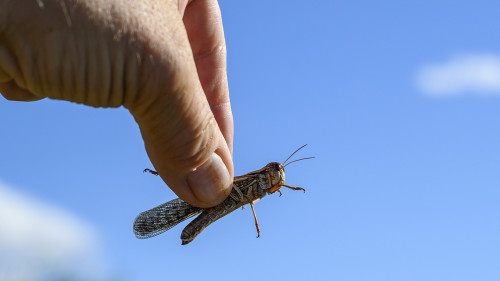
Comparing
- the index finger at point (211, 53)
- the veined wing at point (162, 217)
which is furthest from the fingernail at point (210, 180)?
the veined wing at point (162, 217)

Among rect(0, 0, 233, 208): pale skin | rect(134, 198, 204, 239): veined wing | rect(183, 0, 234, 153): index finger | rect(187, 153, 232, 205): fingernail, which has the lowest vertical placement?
rect(134, 198, 204, 239): veined wing

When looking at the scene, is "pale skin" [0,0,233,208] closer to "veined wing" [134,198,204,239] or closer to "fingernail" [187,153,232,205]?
"fingernail" [187,153,232,205]

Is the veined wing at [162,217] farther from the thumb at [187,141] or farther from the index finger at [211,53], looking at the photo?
the thumb at [187,141]

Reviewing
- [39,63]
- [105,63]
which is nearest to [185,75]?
[105,63]

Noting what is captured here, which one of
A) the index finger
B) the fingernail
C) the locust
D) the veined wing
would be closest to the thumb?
the fingernail

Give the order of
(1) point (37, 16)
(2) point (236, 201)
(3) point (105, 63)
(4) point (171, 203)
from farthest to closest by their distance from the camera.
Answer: (4) point (171, 203) → (2) point (236, 201) → (3) point (105, 63) → (1) point (37, 16)

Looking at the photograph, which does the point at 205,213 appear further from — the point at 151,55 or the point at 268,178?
the point at 151,55

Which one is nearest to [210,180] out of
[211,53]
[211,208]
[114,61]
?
[211,208]
